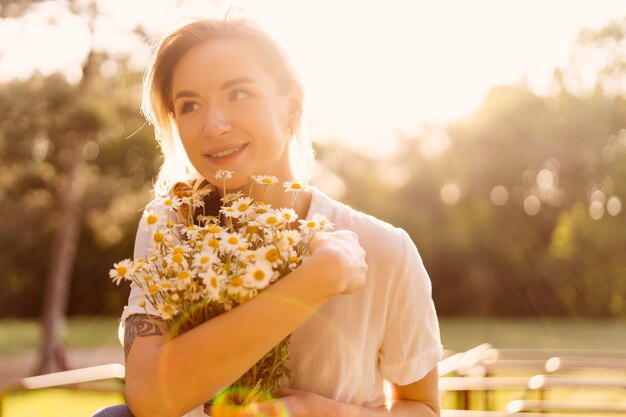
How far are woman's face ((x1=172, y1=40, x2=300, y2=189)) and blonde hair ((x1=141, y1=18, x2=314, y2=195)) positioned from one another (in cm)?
3

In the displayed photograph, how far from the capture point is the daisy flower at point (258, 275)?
5.35 ft

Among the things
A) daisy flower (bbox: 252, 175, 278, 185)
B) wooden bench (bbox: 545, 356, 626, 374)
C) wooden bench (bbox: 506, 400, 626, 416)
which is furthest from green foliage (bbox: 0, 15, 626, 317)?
daisy flower (bbox: 252, 175, 278, 185)

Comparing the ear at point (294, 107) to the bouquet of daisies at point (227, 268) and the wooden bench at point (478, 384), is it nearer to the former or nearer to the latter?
the bouquet of daisies at point (227, 268)

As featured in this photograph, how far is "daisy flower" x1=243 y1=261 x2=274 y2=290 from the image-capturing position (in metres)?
1.63

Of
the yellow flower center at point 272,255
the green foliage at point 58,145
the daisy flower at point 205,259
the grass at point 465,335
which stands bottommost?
the daisy flower at point 205,259

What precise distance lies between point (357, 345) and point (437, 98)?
24.7 metres

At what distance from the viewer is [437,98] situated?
26172 mm

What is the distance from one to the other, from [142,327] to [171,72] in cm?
78

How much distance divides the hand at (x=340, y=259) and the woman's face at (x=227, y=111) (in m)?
0.43

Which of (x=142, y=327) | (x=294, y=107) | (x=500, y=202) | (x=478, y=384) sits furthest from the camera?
(x=500, y=202)

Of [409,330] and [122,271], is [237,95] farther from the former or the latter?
[409,330]

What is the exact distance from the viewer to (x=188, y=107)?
7.20ft

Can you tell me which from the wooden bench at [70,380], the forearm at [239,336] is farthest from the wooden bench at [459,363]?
the forearm at [239,336]

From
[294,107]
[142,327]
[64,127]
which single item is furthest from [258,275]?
[64,127]
